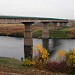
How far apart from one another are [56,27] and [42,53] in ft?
309

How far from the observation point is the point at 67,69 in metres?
31.9

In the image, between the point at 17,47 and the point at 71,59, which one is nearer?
the point at 71,59

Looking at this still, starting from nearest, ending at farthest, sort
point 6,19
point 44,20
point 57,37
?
point 6,19 → point 44,20 → point 57,37

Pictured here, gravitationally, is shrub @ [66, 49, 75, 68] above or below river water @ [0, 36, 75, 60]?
above

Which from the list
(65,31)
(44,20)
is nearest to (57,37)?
(65,31)

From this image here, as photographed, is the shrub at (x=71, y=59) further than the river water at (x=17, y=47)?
No

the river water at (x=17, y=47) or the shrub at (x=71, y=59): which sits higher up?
the shrub at (x=71, y=59)

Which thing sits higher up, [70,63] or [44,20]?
→ [44,20]

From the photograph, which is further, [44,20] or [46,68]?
[44,20]

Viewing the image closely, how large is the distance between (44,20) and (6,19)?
1058 inches

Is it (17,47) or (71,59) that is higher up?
(71,59)

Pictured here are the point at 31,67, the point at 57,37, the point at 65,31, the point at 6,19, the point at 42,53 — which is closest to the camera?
the point at 31,67

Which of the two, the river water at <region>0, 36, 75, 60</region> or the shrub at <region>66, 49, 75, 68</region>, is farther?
the river water at <region>0, 36, 75, 60</region>

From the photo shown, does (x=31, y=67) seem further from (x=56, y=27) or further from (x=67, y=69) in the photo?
(x=56, y=27)
